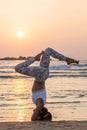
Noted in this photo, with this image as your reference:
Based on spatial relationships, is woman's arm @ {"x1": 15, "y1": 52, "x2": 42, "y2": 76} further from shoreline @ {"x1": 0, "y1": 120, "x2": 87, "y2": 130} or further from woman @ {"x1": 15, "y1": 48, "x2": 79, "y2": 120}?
shoreline @ {"x1": 0, "y1": 120, "x2": 87, "y2": 130}

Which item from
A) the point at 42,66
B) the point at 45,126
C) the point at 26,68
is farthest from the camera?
the point at 42,66

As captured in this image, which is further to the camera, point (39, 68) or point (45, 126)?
point (39, 68)

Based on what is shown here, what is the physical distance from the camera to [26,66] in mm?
9039

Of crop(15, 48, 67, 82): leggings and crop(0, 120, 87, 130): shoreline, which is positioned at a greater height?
crop(15, 48, 67, 82): leggings

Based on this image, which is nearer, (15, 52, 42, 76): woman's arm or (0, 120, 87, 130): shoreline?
(0, 120, 87, 130): shoreline

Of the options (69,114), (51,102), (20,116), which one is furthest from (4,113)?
(51,102)

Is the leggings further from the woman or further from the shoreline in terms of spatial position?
the shoreline

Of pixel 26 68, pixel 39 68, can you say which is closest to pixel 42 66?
pixel 39 68

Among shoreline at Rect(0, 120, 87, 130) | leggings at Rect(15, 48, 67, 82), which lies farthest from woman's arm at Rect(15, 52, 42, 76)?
shoreline at Rect(0, 120, 87, 130)

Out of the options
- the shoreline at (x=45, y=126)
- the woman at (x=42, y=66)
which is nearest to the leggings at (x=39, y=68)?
the woman at (x=42, y=66)

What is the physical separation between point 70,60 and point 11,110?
256 inches

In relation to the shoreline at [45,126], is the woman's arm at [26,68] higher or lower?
higher

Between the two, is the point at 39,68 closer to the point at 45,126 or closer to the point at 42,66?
the point at 42,66

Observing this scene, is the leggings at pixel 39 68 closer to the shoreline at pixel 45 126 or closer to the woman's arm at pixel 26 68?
the woman's arm at pixel 26 68
